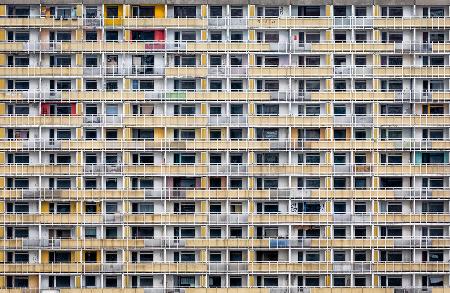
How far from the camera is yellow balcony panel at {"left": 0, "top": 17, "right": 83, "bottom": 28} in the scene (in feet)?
561

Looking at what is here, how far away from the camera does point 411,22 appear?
562 feet

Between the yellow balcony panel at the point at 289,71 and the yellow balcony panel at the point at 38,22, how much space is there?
54.3 feet

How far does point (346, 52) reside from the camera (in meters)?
171

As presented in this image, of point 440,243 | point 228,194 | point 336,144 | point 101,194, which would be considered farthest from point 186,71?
point 440,243

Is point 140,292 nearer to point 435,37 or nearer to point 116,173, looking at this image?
point 116,173

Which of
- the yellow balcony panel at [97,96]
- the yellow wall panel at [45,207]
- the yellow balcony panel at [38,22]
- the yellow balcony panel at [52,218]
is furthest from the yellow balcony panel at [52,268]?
the yellow balcony panel at [38,22]

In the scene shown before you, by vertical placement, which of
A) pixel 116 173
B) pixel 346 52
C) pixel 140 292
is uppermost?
pixel 346 52

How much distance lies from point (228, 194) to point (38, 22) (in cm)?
2326

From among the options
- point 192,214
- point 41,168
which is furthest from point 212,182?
point 41,168

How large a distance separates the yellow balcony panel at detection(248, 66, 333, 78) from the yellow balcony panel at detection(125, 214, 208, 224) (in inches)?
543

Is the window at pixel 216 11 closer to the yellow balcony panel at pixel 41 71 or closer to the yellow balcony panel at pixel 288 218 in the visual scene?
the yellow balcony panel at pixel 41 71

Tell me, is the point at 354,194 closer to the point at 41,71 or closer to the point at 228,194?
the point at 228,194

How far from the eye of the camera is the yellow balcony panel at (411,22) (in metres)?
171

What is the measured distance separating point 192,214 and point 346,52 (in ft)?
66.5
